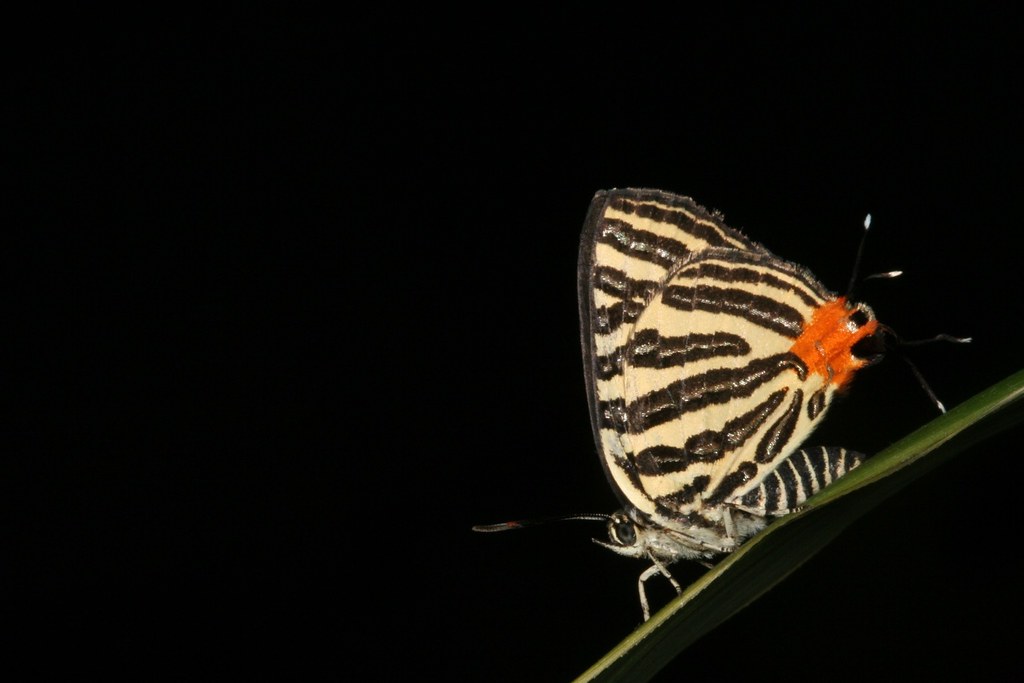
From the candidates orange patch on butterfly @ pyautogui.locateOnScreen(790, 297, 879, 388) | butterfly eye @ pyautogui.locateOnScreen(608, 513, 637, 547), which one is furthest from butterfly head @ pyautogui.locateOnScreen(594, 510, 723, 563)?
orange patch on butterfly @ pyautogui.locateOnScreen(790, 297, 879, 388)

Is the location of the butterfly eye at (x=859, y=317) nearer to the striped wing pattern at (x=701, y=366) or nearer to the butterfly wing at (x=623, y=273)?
the striped wing pattern at (x=701, y=366)

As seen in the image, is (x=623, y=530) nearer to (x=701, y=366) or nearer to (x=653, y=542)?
(x=653, y=542)

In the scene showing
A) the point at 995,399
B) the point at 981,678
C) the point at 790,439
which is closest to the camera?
the point at 995,399

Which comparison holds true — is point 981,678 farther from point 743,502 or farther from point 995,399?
point 995,399

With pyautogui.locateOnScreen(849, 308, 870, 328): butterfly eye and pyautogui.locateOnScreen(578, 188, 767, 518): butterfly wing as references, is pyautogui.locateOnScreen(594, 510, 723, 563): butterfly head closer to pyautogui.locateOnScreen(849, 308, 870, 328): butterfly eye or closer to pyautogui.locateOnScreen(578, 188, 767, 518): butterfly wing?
pyautogui.locateOnScreen(578, 188, 767, 518): butterfly wing

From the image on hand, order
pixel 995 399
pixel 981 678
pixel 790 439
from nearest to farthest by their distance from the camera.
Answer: pixel 995 399, pixel 790 439, pixel 981 678

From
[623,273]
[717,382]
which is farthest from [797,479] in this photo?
[623,273]

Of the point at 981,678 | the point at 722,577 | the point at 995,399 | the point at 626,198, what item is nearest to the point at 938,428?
the point at 995,399
